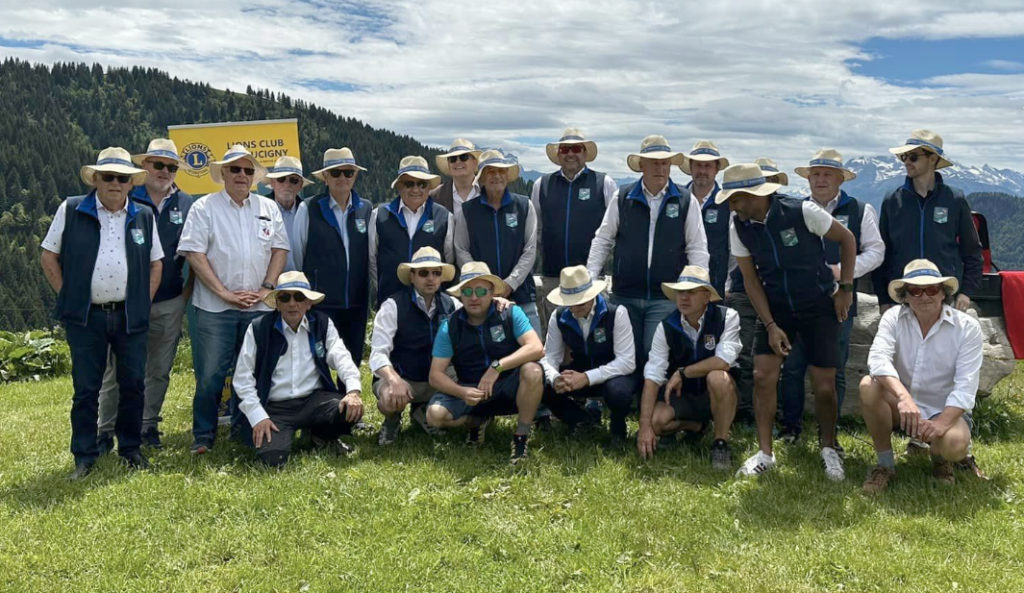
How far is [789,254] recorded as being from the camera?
634cm

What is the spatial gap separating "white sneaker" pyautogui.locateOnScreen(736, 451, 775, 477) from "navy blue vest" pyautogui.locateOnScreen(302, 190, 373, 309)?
162 inches

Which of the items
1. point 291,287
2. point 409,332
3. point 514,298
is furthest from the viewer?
point 514,298

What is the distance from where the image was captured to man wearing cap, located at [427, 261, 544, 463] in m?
7.07

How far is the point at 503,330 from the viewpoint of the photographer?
24.1 feet

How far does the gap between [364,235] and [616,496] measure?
3.73 meters

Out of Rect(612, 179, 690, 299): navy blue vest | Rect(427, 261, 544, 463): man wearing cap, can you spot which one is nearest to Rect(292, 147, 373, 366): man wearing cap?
Rect(427, 261, 544, 463): man wearing cap

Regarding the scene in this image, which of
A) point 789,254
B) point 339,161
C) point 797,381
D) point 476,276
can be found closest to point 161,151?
point 339,161

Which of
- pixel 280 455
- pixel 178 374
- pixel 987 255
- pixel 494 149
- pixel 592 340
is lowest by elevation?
pixel 178 374

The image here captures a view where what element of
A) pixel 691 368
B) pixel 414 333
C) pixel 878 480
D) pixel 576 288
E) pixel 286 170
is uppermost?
pixel 286 170

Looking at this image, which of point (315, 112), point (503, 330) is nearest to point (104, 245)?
point (503, 330)

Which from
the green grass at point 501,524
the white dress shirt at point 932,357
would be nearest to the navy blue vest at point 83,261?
the green grass at point 501,524

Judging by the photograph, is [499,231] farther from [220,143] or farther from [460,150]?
[220,143]

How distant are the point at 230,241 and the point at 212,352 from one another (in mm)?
1065

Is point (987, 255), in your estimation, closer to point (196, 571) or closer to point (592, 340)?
point (592, 340)
